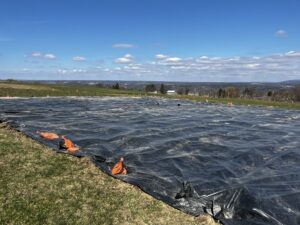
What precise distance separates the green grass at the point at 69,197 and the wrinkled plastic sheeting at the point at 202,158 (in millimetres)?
295

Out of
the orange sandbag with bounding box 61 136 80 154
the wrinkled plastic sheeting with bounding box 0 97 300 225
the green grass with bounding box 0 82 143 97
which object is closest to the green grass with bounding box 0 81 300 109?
the green grass with bounding box 0 82 143 97

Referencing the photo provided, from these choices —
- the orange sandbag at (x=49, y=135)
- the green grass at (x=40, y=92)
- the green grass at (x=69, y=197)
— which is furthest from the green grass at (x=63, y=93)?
the green grass at (x=69, y=197)

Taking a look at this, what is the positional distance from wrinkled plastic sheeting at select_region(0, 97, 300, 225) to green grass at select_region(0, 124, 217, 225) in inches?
11.6

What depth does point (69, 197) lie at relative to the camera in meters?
5.70

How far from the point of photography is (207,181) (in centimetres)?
620

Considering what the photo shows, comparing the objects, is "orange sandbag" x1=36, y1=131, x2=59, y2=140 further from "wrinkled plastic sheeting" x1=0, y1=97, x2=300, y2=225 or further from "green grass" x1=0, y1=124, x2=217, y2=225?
"green grass" x1=0, y1=124, x2=217, y2=225

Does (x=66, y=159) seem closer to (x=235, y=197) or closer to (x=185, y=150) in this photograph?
(x=185, y=150)

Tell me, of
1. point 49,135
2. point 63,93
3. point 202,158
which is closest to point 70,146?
point 49,135

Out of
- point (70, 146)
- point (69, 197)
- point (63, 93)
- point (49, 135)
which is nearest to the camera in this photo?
point (69, 197)

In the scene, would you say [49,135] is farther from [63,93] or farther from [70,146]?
[63,93]

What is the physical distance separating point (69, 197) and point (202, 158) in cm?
336

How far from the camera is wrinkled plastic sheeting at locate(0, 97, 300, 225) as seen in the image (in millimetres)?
5410

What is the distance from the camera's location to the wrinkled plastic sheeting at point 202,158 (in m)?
5.41

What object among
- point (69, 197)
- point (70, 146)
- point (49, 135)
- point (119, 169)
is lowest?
point (69, 197)
